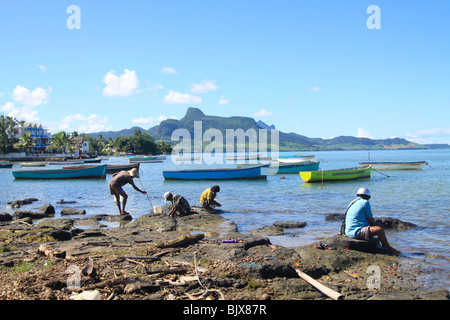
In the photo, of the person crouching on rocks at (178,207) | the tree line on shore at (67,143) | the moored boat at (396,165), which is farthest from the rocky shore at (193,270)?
the tree line on shore at (67,143)

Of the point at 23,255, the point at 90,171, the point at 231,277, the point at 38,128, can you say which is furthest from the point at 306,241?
the point at 38,128

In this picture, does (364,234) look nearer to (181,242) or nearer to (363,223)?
(363,223)

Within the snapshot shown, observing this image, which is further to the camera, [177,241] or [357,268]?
[177,241]

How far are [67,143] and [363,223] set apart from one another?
11763 cm

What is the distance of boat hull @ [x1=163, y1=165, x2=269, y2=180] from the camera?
38531 millimetres

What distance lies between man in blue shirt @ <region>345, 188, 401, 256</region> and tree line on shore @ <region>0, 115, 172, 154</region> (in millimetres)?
106825

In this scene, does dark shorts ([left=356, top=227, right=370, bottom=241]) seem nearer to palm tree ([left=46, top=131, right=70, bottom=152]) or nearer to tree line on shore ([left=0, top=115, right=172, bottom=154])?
tree line on shore ([left=0, top=115, right=172, bottom=154])

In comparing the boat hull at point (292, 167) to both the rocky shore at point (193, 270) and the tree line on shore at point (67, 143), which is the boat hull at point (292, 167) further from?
the tree line on shore at point (67, 143)

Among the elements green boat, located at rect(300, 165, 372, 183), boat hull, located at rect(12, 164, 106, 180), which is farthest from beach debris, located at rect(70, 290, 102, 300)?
boat hull, located at rect(12, 164, 106, 180)

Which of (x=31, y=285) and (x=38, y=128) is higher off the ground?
A: (x=38, y=128)

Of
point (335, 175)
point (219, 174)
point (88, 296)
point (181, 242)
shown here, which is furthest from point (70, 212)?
point (335, 175)

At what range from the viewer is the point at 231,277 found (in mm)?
6828
